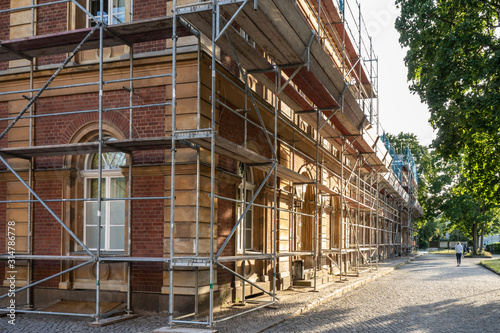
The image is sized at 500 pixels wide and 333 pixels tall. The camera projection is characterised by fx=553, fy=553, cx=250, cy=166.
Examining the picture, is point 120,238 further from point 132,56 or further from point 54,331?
point 132,56

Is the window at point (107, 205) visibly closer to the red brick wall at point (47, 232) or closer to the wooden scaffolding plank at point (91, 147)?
the red brick wall at point (47, 232)

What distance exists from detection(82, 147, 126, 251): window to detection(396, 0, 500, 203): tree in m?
9.76

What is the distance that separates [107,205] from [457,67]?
1058 centimetres

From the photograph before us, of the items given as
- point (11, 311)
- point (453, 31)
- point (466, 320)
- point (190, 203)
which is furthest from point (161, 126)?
point (453, 31)

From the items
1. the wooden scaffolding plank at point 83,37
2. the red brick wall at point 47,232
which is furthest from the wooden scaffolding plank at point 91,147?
the wooden scaffolding plank at point 83,37

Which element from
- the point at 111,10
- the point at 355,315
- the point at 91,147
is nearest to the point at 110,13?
the point at 111,10

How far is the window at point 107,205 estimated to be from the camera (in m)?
11.5

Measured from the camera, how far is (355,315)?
450 inches

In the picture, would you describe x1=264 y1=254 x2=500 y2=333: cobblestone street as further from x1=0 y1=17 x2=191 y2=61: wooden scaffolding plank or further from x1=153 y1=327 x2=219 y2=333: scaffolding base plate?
x1=0 y1=17 x2=191 y2=61: wooden scaffolding plank

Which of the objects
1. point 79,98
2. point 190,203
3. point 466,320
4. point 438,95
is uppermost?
point 438,95

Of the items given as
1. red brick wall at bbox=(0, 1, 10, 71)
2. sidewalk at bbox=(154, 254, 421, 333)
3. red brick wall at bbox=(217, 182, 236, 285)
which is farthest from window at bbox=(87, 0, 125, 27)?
sidewalk at bbox=(154, 254, 421, 333)

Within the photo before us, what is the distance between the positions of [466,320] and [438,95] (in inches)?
299

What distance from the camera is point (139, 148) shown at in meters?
10.4

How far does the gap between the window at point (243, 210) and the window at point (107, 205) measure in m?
2.73
